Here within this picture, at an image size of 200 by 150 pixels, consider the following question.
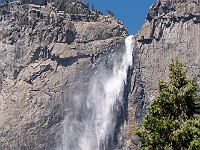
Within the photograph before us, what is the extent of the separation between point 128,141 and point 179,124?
71.6 m

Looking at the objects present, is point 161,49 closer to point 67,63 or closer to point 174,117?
point 67,63

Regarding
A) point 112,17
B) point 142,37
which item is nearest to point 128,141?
point 142,37

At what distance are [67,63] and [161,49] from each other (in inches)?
609

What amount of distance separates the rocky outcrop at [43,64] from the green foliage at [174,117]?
70.8 meters

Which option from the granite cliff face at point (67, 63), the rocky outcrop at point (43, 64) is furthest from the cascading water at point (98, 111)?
the rocky outcrop at point (43, 64)

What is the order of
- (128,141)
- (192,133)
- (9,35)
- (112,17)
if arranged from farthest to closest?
(112,17), (9,35), (128,141), (192,133)

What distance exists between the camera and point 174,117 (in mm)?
18438

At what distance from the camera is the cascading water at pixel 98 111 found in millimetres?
92438

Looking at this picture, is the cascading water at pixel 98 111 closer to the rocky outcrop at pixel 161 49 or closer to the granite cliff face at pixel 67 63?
the granite cliff face at pixel 67 63

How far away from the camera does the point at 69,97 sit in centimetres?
9069

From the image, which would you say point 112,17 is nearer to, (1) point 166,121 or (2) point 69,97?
(2) point 69,97

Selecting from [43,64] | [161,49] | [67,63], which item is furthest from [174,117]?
[43,64]

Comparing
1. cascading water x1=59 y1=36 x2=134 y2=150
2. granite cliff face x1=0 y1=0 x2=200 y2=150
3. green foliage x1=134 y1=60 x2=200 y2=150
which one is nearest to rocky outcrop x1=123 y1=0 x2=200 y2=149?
granite cliff face x1=0 y1=0 x2=200 y2=150

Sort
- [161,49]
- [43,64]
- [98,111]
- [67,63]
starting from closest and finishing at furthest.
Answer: [161,49], [67,63], [43,64], [98,111]
